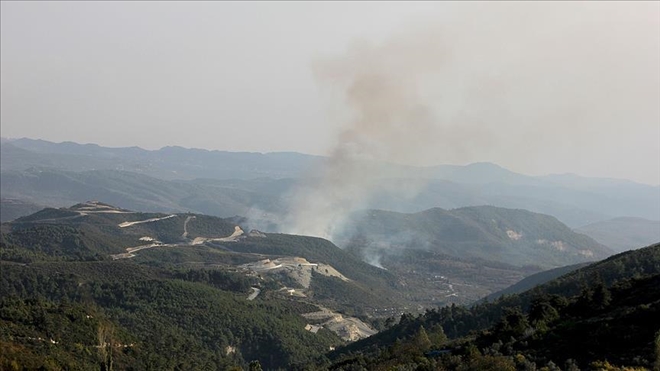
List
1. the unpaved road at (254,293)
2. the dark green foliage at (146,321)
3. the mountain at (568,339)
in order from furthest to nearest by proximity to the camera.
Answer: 1. the unpaved road at (254,293)
2. the dark green foliage at (146,321)
3. the mountain at (568,339)

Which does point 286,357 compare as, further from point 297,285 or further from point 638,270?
point 297,285

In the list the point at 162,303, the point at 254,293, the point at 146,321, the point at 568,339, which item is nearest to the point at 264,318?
the point at 162,303

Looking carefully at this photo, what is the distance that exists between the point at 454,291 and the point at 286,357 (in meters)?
123

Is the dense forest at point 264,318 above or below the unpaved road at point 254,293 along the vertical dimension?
above

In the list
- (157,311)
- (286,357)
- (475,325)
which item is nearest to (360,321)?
(286,357)

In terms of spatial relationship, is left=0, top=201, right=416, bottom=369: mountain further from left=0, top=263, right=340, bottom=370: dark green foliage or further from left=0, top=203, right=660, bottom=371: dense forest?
left=0, top=203, right=660, bottom=371: dense forest

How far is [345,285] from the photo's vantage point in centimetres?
15950

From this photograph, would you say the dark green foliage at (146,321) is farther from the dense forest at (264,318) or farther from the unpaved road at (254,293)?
the unpaved road at (254,293)

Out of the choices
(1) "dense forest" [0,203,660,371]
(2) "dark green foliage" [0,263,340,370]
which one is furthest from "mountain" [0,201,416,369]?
(1) "dense forest" [0,203,660,371]

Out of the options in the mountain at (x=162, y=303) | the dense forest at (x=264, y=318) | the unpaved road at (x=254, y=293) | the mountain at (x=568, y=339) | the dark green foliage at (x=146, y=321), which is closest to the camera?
the mountain at (x=568, y=339)

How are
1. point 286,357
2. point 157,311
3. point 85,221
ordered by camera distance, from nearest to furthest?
point 286,357 → point 157,311 → point 85,221

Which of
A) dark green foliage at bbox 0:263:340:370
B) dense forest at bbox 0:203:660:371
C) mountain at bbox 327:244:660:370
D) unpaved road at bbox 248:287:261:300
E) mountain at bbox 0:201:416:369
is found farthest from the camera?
unpaved road at bbox 248:287:261:300

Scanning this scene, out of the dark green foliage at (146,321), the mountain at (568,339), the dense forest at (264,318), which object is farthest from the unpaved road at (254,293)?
the mountain at (568,339)

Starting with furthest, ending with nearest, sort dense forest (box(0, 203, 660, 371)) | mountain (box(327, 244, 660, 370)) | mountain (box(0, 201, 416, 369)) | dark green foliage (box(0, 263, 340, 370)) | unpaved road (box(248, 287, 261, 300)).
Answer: unpaved road (box(248, 287, 261, 300)), mountain (box(0, 201, 416, 369)), dark green foliage (box(0, 263, 340, 370)), dense forest (box(0, 203, 660, 371)), mountain (box(327, 244, 660, 370))
